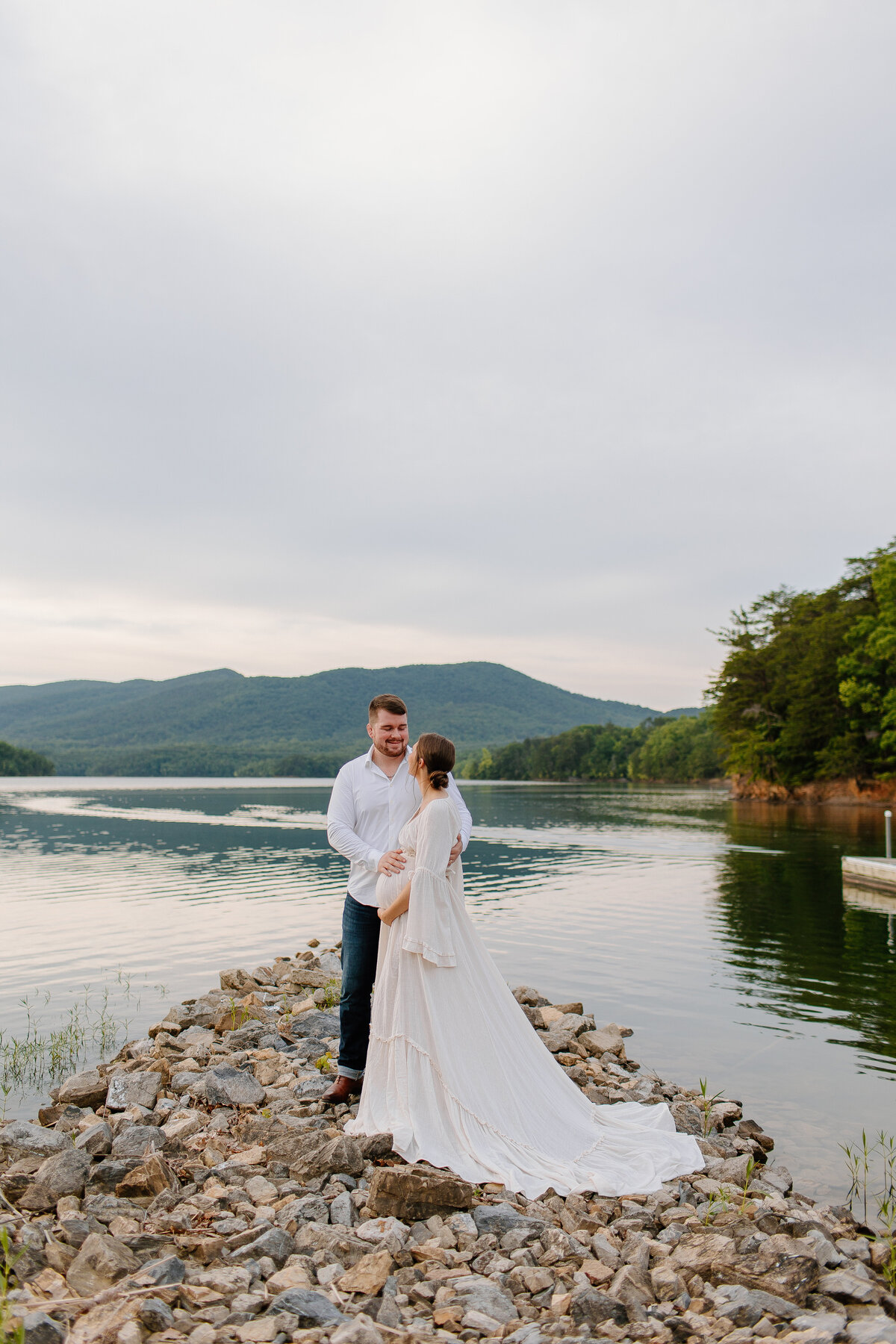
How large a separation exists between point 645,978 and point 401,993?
8.66m

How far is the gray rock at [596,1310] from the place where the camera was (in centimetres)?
397

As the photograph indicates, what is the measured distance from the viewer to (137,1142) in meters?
5.80

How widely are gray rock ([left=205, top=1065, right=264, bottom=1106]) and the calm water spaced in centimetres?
212

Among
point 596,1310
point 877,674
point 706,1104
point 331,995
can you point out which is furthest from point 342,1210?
point 877,674

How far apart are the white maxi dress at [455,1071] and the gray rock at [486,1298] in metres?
1.06

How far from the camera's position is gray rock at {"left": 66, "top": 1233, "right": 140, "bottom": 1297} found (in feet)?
13.1

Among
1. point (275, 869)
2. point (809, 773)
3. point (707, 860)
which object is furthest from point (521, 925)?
point (809, 773)

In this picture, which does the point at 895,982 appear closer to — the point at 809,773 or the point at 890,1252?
the point at 890,1252

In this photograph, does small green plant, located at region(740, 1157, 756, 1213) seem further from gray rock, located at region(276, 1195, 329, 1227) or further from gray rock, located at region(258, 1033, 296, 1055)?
gray rock, located at region(258, 1033, 296, 1055)

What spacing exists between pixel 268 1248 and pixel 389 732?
311cm

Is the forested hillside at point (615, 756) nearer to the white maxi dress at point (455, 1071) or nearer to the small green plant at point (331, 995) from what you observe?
the small green plant at point (331, 995)

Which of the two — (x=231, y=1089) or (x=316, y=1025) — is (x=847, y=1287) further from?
(x=316, y=1025)

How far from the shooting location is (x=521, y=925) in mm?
17875

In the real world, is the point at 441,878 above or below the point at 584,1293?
above
